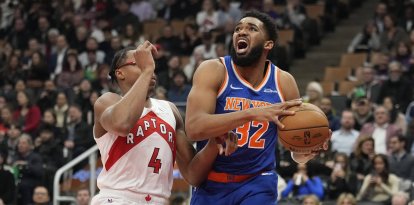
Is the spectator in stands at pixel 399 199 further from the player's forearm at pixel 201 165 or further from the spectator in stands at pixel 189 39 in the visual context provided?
the spectator in stands at pixel 189 39

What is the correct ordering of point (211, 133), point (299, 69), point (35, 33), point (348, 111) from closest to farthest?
point (211, 133), point (348, 111), point (299, 69), point (35, 33)

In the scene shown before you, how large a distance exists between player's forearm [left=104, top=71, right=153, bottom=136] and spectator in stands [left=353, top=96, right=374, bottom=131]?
28.7ft

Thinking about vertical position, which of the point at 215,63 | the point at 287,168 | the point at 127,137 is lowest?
the point at 287,168

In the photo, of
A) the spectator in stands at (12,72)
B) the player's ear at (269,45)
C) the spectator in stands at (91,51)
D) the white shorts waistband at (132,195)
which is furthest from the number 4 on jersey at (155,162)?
the spectator in stands at (12,72)

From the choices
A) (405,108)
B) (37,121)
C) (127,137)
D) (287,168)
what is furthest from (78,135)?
(127,137)

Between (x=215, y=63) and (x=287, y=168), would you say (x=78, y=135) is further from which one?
(x=215, y=63)

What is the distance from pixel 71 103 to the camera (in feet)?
58.4

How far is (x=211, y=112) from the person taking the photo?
6.64 m

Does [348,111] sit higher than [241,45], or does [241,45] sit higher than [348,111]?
[241,45]

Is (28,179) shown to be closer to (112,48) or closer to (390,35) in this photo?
(112,48)

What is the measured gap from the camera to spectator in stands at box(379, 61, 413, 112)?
15805 millimetres

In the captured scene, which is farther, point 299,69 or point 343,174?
point 299,69

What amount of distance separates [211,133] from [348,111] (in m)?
8.51

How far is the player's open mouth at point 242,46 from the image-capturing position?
6.77 metres
